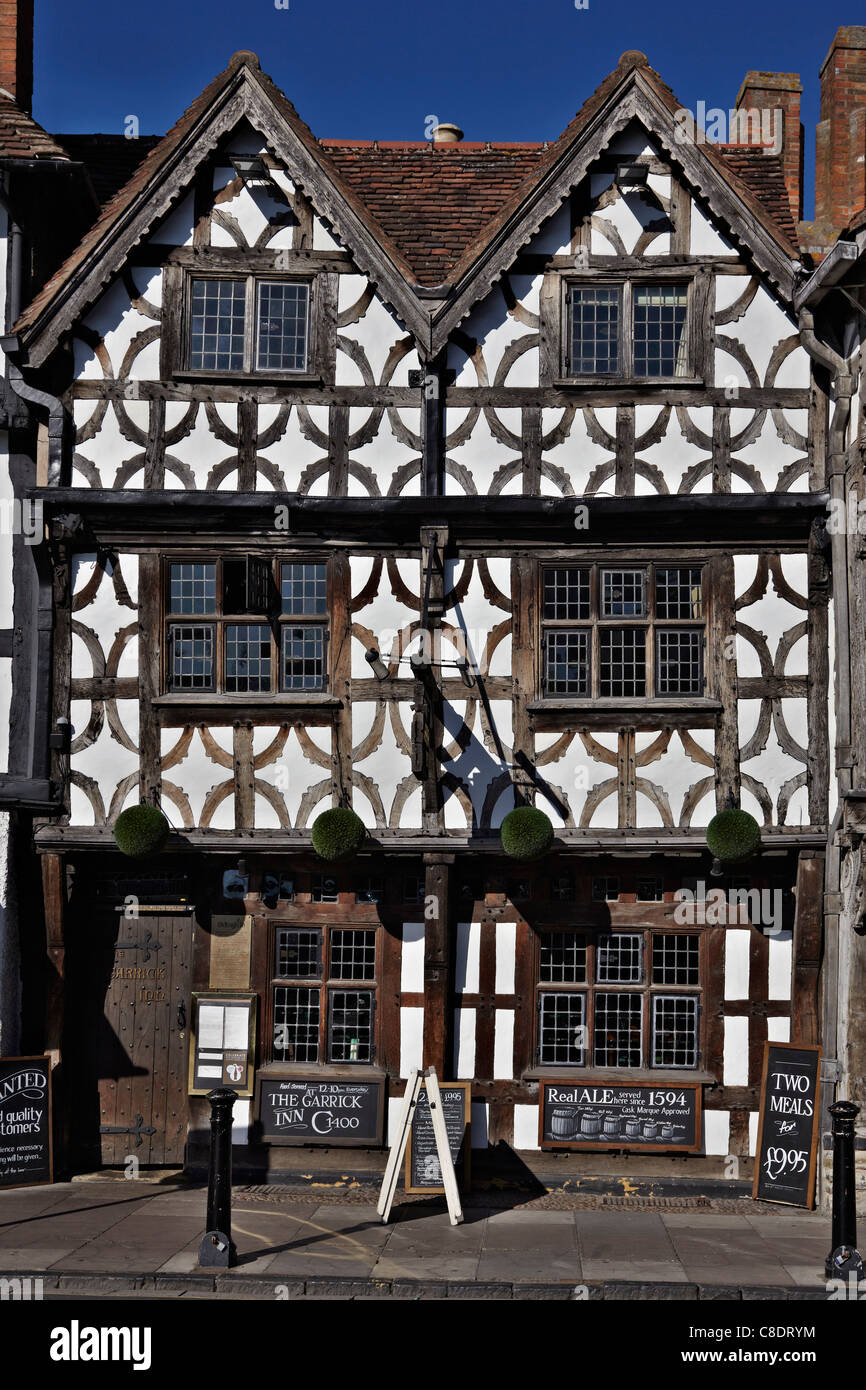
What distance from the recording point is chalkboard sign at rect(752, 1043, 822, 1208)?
40.4 feet

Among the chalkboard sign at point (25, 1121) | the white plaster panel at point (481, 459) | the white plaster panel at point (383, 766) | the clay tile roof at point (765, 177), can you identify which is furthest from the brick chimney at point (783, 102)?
the chalkboard sign at point (25, 1121)

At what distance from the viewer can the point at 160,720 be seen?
43.8ft

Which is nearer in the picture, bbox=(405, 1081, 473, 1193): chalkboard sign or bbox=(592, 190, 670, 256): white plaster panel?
bbox=(405, 1081, 473, 1193): chalkboard sign

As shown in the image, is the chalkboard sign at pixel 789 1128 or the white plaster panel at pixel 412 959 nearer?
the chalkboard sign at pixel 789 1128

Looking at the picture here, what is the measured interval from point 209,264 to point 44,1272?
9.44 metres

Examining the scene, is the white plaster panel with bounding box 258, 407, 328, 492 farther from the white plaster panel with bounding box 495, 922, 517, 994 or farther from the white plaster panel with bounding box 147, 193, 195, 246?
the white plaster panel with bounding box 495, 922, 517, 994

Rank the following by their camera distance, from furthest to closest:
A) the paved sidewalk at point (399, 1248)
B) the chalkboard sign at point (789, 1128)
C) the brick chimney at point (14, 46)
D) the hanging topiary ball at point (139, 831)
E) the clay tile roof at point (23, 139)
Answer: the brick chimney at point (14, 46)
the clay tile roof at point (23, 139)
the hanging topiary ball at point (139, 831)
the chalkboard sign at point (789, 1128)
the paved sidewalk at point (399, 1248)

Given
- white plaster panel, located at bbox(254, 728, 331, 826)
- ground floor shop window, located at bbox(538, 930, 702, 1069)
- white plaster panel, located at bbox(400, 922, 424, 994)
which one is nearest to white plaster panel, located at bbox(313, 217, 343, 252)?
white plaster panel, located at bbox(254, 728, 331, 826)

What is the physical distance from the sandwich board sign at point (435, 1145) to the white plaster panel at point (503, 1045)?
3.53 ft

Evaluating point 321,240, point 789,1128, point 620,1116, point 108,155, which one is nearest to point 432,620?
point 321,240

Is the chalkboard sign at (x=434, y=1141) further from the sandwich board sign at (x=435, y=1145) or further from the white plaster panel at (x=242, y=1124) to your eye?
the white plaster panel at (x=242, y=1124)

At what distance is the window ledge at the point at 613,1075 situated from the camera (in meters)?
13.1

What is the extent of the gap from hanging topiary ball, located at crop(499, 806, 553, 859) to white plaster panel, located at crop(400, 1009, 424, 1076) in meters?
2.02

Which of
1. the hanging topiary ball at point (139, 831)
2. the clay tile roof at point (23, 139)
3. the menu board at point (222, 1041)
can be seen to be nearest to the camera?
the hanging topiary ball at point (139, 831)
